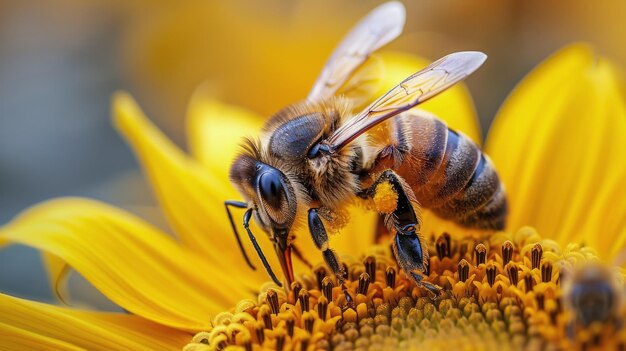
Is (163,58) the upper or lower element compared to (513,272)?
upper

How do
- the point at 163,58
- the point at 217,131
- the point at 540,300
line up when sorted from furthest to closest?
1. the point at 163,58
2. the point at 217,131
3. the point at 540,300

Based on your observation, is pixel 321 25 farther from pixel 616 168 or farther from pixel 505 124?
pixel 616 168

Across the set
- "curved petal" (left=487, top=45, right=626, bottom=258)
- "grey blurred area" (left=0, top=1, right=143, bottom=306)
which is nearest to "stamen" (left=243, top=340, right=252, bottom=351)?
"curved petal" (left=487, top=45, right=626, bottom=258)

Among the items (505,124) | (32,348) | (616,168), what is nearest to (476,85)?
(505,124)

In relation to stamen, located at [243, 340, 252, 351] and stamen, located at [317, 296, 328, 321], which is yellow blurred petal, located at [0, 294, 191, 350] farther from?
stamen, located at [317, 296, 328, 321]

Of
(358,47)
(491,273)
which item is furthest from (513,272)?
(358,47)

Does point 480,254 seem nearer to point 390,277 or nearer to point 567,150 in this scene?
point 390,277

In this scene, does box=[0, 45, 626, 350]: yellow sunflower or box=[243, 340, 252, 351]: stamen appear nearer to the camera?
box=[0, 45, 626, 350]: yellow sunflower
